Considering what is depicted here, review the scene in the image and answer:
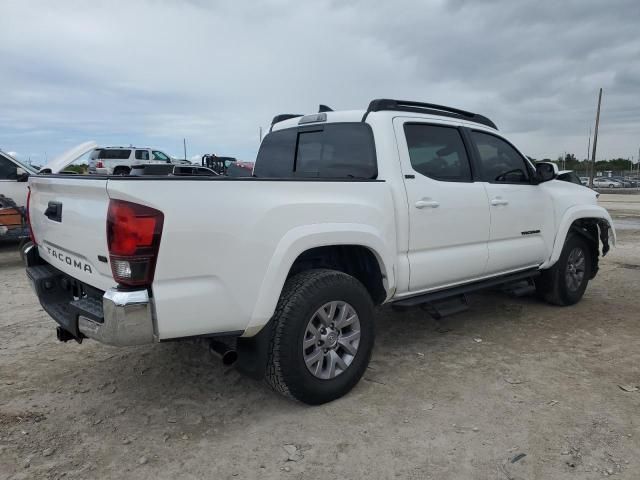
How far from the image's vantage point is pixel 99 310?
8.65 ft

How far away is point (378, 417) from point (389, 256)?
1.04m

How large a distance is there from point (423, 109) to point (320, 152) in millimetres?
906

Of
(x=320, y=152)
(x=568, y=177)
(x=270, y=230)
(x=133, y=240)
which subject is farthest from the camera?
(x=568, y=177)

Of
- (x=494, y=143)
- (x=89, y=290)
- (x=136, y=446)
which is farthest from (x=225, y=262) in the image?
(x=494, y=143)

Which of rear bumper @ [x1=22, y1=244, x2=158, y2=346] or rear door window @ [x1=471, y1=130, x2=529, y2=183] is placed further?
rear door window @ [x1=471, y1=130, x2=529, y2=183]

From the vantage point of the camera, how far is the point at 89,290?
9.44 feet

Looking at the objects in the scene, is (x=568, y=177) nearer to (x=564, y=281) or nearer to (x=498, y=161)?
(x=564, y=281)

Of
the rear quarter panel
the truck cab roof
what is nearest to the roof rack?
the truck cab roof

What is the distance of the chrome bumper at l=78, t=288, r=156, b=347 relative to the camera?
7.91 feet

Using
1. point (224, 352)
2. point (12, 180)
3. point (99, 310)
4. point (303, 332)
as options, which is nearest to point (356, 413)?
point (303, 332)

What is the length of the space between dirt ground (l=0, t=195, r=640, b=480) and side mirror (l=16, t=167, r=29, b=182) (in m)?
4.22

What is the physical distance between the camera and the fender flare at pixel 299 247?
2.80 metres

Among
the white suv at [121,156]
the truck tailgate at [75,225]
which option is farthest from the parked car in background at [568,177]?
the white suv at [121,156]

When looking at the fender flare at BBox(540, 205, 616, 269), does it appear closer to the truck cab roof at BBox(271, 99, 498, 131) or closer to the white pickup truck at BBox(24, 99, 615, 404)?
the white pickup truck at BBox(24, 99, 615, 404)
